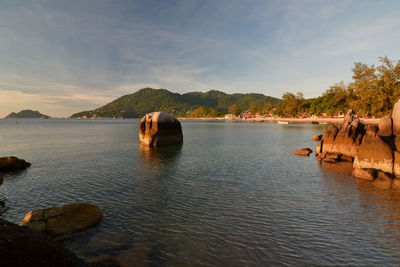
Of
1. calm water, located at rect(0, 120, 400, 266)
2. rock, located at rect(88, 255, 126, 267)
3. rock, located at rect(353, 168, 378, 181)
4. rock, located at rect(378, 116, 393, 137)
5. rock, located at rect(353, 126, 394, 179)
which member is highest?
rock, located at rect(378, 116, 393, 137)

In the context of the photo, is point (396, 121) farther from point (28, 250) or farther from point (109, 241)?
point (28, 250)

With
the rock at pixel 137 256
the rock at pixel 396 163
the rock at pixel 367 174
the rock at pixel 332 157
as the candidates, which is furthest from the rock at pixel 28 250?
the rock at pixel 332 157

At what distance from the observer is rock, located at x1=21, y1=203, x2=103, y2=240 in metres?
9.35

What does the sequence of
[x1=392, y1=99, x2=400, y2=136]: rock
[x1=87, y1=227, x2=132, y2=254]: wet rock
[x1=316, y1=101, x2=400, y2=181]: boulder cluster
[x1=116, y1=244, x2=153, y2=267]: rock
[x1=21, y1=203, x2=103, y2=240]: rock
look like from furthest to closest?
[x1=392, y1=99, x2=400, y2=136]: rock, [x1=316, y1=101, x2=400, y2=181]: boulder cluster, [x1=21, y1=203, x2=103, y2=240]: rock, [x1=87, y1=227, x2=132, y2=254]: wet rock, [x1=116, y1=244, x2=153, y2=267]: rock

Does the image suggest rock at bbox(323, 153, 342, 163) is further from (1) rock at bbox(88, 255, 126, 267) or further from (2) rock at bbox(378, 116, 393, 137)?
(1) rock at bbox(88, 255, 126, 267)

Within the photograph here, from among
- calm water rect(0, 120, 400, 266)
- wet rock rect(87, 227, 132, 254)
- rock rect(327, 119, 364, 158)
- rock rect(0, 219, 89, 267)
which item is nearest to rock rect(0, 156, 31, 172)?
calm water rect(0, 120, 400, 266)

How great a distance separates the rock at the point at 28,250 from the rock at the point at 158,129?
3258cm

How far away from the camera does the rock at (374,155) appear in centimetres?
1825

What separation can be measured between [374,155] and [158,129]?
29.9m

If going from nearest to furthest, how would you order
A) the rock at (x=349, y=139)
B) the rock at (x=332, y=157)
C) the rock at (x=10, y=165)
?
1. the rock at (x=10, y=165)
2. the rock at (x=332, y=157)
3. the rock at (x=349, y=139)

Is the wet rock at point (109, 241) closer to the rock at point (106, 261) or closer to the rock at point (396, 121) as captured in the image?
the rock at point (106, 261)

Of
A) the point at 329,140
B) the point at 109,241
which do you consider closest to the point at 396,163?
the point at 329,140

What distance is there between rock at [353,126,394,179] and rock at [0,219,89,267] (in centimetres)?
2162

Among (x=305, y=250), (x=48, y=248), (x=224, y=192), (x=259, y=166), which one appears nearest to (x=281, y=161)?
(x=259, y=166)
